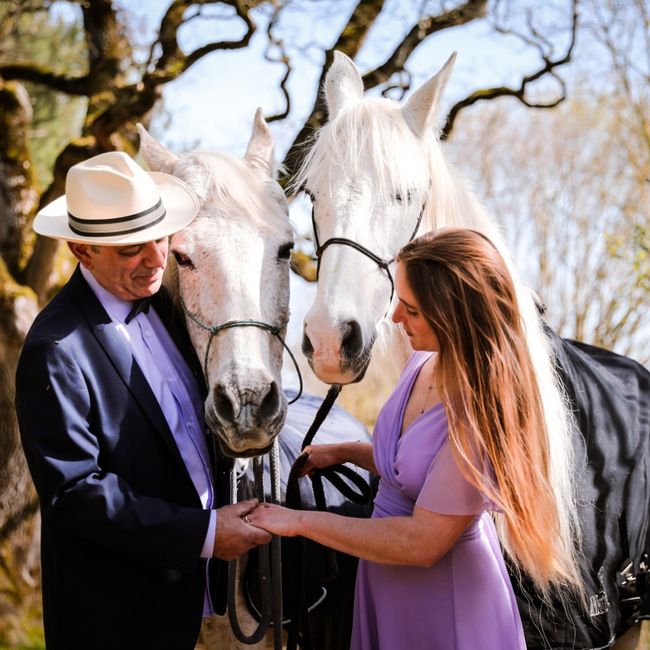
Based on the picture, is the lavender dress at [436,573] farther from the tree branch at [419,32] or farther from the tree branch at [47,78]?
the tree branch at [47,78]

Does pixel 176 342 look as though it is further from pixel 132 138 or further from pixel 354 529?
pixel 132 138

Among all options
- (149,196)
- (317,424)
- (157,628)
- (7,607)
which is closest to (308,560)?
(317,424)

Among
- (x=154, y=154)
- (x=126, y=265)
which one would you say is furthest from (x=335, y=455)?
(x=154, y=154)

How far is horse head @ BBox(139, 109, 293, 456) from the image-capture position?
6.97 ft

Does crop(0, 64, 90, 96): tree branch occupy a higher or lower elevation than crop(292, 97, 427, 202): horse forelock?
lower

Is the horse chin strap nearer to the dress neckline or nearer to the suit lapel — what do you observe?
the suit lapel

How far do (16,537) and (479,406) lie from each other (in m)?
4.75

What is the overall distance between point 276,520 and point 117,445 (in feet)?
1.54

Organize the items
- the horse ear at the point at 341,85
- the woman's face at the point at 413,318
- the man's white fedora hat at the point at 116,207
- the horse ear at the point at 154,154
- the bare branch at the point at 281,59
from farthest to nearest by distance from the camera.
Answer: the bare branch at the point at 281,59
the horse ear at the point at 341,85
the horse ear at the point at 154,154
the man's white fedora hat at the point at 116,207
the woman's face at the point at 413,318

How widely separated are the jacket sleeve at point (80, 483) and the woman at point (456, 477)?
22 cm

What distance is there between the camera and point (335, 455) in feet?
8.34

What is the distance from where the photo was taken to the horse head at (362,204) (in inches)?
93.6

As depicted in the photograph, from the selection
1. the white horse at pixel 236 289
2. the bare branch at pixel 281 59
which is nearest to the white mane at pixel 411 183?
the white horse at pixel 236 289

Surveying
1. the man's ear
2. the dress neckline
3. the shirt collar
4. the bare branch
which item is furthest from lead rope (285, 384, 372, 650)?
the bare branch
